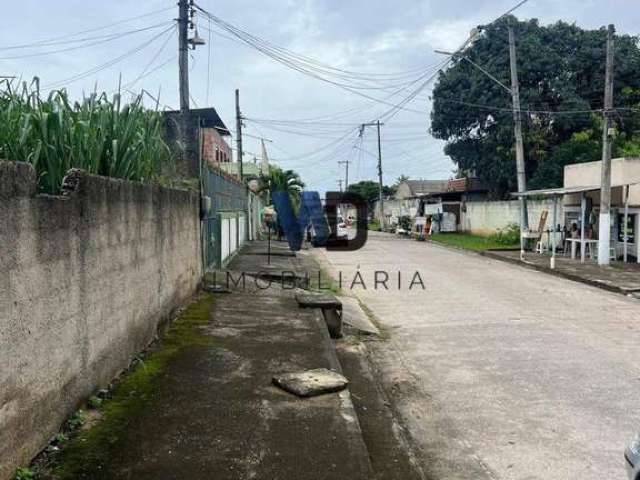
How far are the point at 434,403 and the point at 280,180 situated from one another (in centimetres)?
3455

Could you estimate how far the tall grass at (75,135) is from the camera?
4488 mm

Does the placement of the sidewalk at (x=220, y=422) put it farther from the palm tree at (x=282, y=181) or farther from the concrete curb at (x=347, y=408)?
the palm tree at (x=282, y=181)

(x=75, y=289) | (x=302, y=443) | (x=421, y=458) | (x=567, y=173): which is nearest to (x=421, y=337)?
(x=421, y=458)

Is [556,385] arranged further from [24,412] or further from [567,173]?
[567,173]

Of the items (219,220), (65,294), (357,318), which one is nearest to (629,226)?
(357,318)

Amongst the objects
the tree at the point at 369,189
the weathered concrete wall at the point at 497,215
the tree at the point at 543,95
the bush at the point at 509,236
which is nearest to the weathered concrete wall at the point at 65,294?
the weathered concrete wall at the point at 497,215

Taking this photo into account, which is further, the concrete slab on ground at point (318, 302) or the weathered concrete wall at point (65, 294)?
the concrete slab on ground at point (318, 302)

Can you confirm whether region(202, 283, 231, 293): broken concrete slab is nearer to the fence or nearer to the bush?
the fence

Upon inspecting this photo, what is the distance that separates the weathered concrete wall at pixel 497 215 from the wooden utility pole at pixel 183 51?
17.5m

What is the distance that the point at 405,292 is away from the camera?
13086mm

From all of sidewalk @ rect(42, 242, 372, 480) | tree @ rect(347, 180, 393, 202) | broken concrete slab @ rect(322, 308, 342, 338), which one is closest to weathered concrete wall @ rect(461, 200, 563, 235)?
broken concrete slab @ rect(322, 308, 342, 338)

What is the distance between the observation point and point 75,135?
5.08 meters

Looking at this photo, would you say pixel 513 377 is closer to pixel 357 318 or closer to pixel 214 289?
pixel 357 318

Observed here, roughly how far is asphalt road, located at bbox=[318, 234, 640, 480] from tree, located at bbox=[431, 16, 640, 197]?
21302mm
